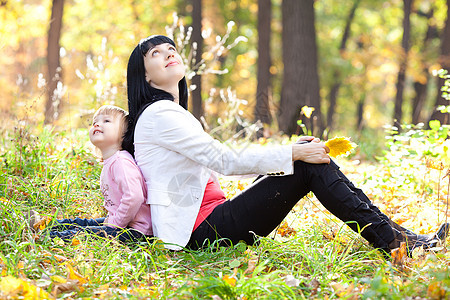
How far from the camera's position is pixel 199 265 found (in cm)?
280

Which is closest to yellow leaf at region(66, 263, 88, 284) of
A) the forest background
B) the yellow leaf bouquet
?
the forest background

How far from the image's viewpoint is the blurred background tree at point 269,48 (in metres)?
8.54

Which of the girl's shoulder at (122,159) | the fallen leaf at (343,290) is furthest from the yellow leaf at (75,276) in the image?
the fallen leaf at (343,290)

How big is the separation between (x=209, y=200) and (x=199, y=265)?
405 mm

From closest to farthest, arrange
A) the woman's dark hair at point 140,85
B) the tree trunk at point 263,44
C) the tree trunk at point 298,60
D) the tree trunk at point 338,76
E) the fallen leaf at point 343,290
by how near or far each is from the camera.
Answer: the fallen leaf at point 343,290, the woman's dark hair at point 140,85, the tree trunk at point 298,60, the tree trunk at point 263,44, the tree trunk at point 338,76

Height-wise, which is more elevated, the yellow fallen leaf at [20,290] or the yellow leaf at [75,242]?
the yellow fallen leaf at [20,290]

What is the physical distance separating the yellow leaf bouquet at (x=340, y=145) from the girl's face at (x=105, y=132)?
50.9 inches

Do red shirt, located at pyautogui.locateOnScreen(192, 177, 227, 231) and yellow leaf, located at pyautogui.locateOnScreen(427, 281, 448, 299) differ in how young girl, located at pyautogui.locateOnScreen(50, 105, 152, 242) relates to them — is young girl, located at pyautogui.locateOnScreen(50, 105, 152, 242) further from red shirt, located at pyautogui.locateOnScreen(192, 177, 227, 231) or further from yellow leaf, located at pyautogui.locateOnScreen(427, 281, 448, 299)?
yellow leaf, located at pyautogui.locateOnScreen(427, 281, 448, 299)

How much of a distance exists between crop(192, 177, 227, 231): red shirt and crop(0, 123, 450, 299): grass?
0.19m

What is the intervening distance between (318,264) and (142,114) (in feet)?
4.27

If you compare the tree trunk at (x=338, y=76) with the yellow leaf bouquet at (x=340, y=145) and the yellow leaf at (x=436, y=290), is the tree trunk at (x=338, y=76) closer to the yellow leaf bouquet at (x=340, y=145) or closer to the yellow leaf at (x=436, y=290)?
the yellow leaf bouquet at (x=340, y=145)

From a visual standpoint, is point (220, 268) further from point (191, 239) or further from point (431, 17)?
point (431, 17)

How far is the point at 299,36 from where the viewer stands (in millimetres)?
8797

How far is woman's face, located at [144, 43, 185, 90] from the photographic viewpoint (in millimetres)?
3066
